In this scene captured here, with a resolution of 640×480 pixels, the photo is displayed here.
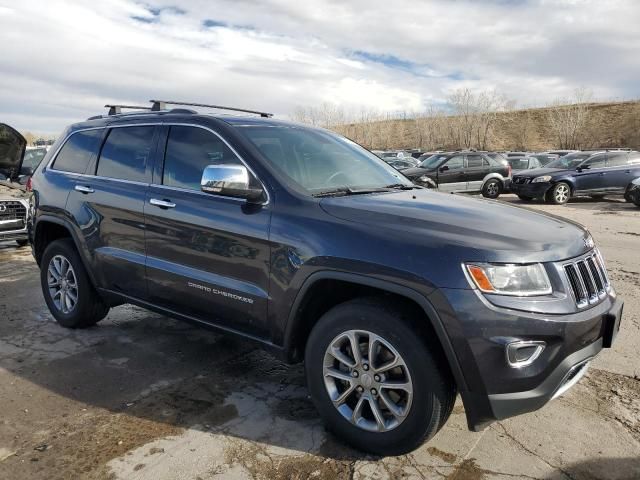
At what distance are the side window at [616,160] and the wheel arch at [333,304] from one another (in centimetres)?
1650

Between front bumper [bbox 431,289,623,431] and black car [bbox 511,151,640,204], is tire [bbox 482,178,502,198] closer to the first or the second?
black car [bbox 511,151,640,204]

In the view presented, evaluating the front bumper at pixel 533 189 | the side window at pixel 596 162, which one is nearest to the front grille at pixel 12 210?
the front bumper at pixel 533 189

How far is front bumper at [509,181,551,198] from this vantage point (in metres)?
16.3

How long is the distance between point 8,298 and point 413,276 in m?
5.11

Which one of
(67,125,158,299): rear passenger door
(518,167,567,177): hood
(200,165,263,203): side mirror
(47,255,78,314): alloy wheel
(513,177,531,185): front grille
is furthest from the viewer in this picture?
(513,177,531,185): front grille

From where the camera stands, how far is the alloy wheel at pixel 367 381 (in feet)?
8.93

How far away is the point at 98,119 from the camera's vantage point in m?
4.74

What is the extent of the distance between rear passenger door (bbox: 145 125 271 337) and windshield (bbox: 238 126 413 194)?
0.27 m

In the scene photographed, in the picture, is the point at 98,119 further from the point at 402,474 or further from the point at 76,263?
the point at 402,474

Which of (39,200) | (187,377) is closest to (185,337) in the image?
(187,377)

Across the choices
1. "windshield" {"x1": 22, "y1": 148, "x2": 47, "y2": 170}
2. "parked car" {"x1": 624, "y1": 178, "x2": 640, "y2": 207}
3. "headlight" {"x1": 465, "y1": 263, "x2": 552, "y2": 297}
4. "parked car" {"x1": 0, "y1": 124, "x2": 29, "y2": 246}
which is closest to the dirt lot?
"headlight" {"x1": 465, "y1": 263, "x2": 552, "y2": 297}

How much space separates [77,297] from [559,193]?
49.3 ft

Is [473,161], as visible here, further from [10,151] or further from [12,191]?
[12,191]

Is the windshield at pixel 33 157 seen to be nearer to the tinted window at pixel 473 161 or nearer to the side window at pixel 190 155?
the side window at pixel 190 155
